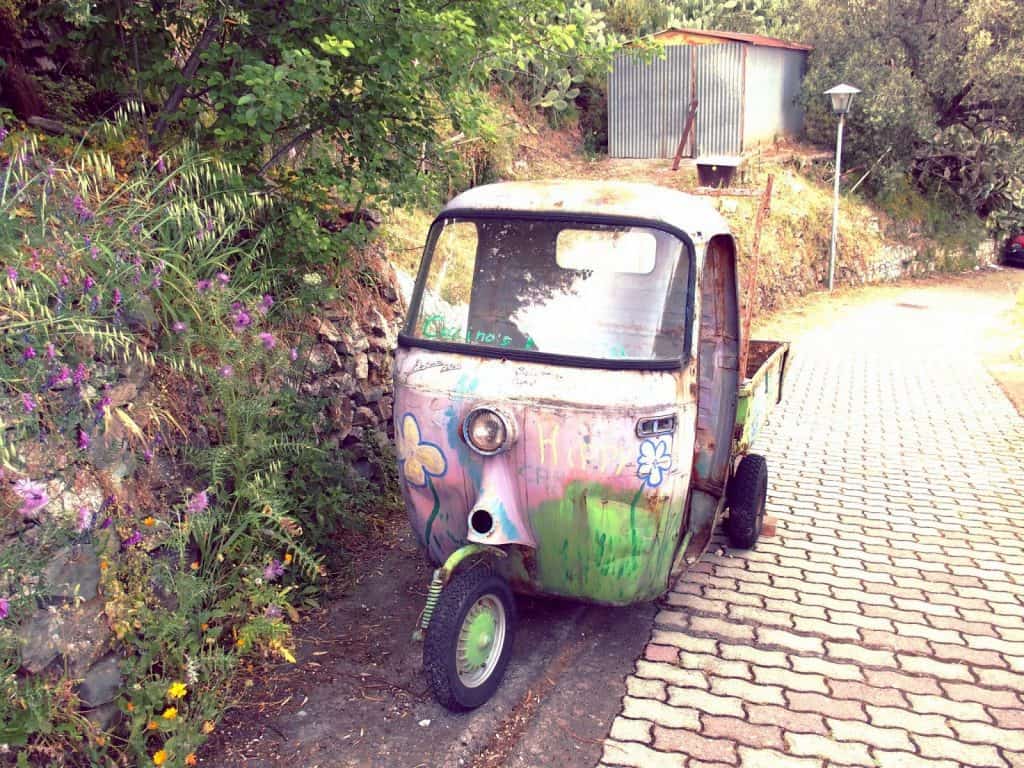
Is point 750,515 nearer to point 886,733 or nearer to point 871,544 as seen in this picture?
point 871,544

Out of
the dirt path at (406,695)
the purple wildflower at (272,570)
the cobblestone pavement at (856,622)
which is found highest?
the purple wildflower at (272,570)

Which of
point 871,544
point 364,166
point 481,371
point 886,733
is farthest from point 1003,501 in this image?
point 364,166

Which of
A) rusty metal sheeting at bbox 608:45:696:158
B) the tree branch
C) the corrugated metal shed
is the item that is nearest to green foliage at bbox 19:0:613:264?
the tree branch

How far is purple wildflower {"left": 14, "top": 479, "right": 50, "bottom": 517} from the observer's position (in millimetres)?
3170

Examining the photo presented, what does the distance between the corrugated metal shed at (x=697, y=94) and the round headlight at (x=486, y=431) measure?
1610 centimetres

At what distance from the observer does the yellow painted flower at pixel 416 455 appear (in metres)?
4.29

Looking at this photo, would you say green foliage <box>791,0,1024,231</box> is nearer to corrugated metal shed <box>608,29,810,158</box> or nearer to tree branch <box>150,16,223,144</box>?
corrugated metal shed <box>608,29,810,158</box>

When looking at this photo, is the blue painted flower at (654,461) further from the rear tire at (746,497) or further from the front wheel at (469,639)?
the rear tire at (746,497)

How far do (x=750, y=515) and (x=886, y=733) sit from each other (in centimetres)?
199

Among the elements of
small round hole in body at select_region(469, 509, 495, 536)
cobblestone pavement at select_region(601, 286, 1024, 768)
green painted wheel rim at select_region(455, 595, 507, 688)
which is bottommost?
cobblestone pavement at select_region(601, 286, 1024, 768)

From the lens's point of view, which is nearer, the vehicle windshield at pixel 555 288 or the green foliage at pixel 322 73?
the vehicle windshield at pixel 555 288

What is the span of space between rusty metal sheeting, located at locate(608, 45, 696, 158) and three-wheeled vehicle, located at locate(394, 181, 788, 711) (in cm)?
1554

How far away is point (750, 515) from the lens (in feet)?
18.9

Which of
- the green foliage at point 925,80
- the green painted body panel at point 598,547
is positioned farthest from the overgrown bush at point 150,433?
the green foliage at point 925,80
